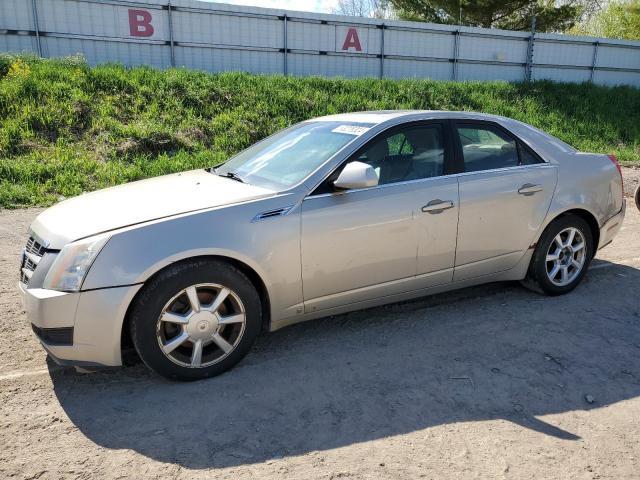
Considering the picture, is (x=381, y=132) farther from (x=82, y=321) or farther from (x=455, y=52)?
(x=455, y=52)

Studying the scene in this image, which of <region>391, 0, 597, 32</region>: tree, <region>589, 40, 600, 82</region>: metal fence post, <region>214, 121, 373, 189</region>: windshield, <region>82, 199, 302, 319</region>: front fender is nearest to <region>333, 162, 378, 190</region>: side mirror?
<region>214, 121, 373, 189</region>: windshield

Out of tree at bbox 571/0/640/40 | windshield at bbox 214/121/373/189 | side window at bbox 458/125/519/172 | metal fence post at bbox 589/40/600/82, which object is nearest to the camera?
windshield at bbox 214/121/373/189

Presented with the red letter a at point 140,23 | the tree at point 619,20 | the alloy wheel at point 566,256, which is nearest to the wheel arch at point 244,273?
the alloy wheel at point 566,256

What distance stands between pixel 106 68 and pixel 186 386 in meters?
11.3

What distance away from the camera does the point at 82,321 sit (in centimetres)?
307

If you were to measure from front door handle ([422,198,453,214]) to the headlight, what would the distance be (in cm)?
216

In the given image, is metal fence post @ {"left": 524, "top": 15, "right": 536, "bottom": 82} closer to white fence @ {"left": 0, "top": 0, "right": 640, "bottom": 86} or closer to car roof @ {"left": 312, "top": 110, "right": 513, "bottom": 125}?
white fence @ {"left": 0, "top": 0, "right": 640, "bottom": 86}

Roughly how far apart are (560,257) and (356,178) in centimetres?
227

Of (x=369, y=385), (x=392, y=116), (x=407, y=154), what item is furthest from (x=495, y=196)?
(x=369, y=385)

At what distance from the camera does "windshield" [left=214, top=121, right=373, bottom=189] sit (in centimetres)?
390

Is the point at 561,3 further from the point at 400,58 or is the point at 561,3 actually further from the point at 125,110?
the point at 125,110

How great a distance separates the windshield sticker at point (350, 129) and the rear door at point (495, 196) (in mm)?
799

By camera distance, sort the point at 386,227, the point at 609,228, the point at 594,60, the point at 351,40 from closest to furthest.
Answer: the point at 386,227
the point at 609,228
the point at 351,40
the point at 594,60

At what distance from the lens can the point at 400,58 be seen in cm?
1767
